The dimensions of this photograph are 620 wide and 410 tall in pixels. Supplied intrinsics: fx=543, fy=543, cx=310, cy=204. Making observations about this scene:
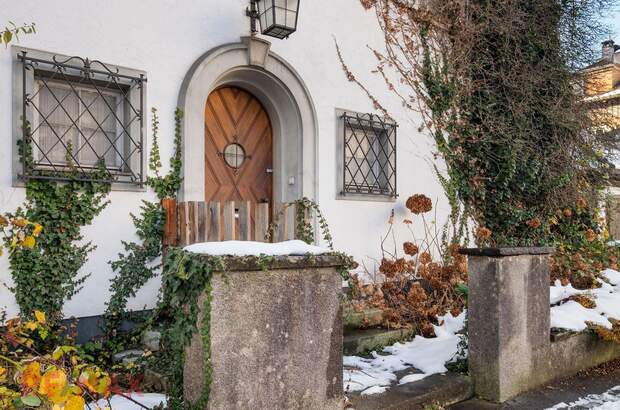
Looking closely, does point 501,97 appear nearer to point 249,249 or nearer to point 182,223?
point 182,223

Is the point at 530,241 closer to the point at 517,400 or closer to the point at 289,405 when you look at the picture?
the point at 517,400

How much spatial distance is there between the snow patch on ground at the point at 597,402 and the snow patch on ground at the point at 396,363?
0.87 meters

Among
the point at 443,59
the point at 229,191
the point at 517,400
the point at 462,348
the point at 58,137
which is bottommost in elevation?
the point at 517,400

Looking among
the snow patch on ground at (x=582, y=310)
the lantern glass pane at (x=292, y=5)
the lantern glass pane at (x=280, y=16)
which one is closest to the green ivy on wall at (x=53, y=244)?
the lantern glass pane at (x=280, y=16)

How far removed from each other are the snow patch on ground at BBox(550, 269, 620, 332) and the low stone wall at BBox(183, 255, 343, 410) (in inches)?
102

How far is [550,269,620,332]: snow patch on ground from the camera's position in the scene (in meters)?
4.55

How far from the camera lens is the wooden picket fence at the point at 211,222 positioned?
14.5ft

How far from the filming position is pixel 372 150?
6.79 metres

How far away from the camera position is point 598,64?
28.8ft

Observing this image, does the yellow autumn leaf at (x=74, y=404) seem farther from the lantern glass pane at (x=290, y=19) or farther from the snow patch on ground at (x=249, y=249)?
the lantern glass pane at (x=290, y=19)

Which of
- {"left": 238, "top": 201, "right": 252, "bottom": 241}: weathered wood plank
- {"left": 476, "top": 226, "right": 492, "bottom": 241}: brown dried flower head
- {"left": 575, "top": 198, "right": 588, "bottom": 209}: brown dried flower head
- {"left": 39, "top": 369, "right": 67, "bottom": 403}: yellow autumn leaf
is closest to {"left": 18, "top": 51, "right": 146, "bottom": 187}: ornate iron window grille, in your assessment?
{"left": 238, "top": 201, "right": 252, "bottom": 241}: weathered wood plank

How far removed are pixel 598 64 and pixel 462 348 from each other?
262 inches

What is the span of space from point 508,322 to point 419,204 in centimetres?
283

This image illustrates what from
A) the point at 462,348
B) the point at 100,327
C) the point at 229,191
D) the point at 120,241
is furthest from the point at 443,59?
the point at 100,327
